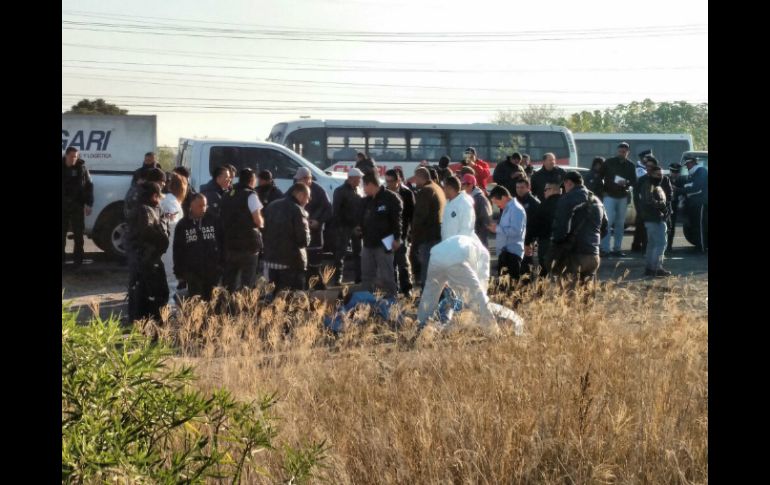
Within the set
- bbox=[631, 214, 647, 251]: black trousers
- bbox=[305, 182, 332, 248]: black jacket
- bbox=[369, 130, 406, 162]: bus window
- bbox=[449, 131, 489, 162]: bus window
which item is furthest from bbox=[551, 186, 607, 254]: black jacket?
bbox=[449, 131, 489, 162]: bus window

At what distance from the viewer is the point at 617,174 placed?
687 inches

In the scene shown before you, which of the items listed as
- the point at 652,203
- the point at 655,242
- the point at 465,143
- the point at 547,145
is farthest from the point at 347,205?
the point at 547,145

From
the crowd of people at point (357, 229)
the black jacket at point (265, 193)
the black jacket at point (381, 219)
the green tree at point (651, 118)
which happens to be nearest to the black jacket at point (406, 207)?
the crowd of people at point (357, 229)

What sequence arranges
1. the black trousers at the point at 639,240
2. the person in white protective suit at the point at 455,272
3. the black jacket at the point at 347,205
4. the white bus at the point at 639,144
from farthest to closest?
1. the white bus at the point at 639,144
2. the black trousers at the point at 639,240
3. the black jacket at the point at 347,205
4. the person in white protective suit at the point at 455,272

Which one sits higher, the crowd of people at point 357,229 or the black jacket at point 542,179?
the black jacket at point 542,179

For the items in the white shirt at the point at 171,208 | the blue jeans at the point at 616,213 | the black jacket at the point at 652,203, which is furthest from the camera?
the blue jeans at the point at 616,213

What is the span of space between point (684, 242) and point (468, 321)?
15024mm

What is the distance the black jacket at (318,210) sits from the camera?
12953 mm

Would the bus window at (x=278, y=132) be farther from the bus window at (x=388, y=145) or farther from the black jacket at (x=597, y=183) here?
the black jacket at (x=597, y=183)

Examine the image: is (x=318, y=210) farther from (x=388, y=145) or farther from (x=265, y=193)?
(x=388, y=145)

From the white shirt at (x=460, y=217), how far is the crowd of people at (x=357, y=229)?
15 mm

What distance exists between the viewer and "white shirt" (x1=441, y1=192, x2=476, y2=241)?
33.2 ft

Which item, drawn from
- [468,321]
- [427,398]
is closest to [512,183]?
[468,321]
